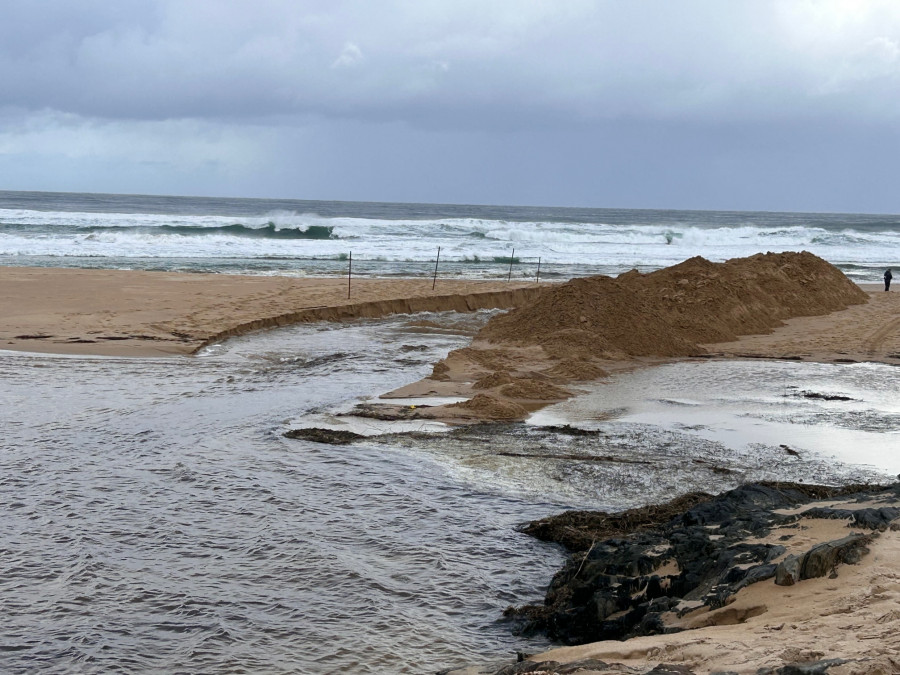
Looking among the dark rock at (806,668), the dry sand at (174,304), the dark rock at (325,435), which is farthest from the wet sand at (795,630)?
the dry sand at (174,304)

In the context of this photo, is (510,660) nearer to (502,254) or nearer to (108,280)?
(108,280)

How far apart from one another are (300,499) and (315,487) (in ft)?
0.97

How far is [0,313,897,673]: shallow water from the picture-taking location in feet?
14.6

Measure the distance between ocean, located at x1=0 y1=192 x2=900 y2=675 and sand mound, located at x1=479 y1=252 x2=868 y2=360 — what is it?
3.71ft

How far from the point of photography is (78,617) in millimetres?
4570

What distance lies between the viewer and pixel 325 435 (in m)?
8.23

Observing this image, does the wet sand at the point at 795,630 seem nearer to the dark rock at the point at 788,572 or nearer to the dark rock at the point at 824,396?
the dark rock at the point at 788,572

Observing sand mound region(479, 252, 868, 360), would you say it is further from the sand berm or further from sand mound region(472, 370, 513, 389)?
sand mound region(472, 370, 513, 389)

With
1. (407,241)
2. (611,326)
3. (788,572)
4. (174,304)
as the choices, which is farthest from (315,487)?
(407,241)

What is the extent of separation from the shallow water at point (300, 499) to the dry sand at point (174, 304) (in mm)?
2074

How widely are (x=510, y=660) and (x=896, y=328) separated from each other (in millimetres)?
15004

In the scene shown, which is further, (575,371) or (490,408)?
(575,371)

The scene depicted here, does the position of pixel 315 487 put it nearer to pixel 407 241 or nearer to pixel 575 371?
pixel 575 371

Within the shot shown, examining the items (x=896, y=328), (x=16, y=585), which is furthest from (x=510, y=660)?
(x=896, y=328)
